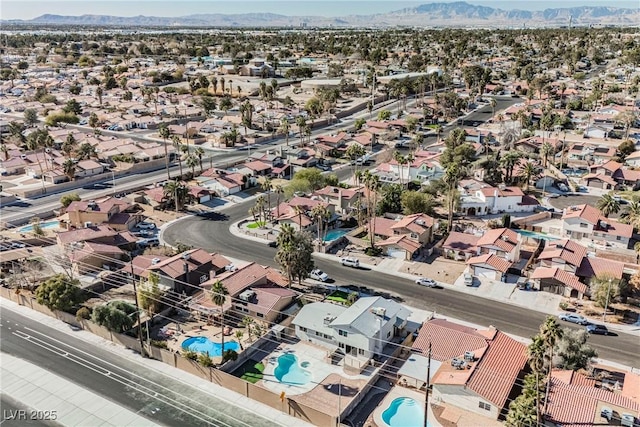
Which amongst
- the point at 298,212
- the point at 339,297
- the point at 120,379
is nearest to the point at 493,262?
the point at 339,297

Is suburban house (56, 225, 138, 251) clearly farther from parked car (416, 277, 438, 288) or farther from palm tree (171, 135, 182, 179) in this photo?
parked car (416, 277, 438, 288)

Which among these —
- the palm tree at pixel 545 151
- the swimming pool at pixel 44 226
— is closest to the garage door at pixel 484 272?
the palm tree at pixel 545 151

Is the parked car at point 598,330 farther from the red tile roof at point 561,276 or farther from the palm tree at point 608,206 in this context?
the palm tree at point 608,206

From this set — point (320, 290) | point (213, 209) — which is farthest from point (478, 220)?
point (213, 209)

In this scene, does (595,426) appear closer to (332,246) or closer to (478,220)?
(332,246)

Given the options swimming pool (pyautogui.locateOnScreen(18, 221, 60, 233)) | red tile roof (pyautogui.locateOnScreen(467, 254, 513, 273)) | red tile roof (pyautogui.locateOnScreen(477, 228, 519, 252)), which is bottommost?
swimming pool (pyautogui.locateOnScreen(18, 221, 60, 233))


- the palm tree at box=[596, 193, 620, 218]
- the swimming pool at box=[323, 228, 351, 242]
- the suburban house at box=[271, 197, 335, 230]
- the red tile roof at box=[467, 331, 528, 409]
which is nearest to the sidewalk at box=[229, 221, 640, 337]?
the swimming pool at box=[323, 228, 351, 242]
